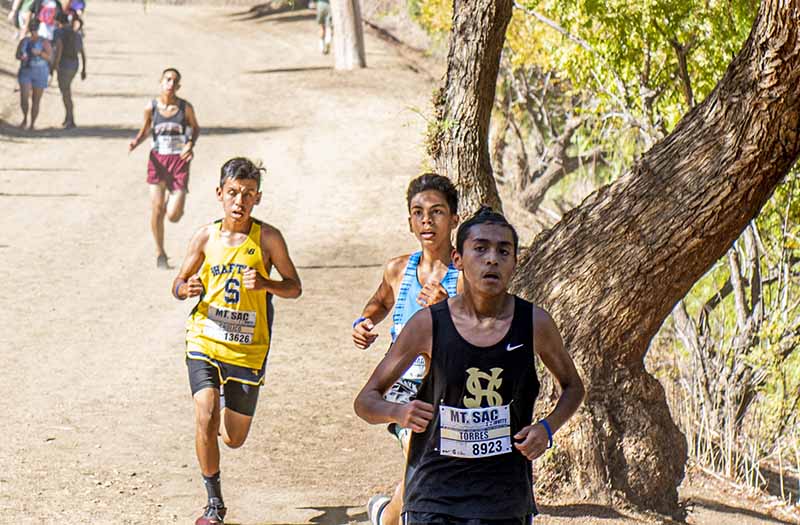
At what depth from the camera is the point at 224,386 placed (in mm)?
6574

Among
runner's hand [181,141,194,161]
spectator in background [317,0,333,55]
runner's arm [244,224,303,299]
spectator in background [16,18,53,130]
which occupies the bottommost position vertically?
runner's arm [244,224,303,299]

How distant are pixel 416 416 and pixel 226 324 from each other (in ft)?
8.25

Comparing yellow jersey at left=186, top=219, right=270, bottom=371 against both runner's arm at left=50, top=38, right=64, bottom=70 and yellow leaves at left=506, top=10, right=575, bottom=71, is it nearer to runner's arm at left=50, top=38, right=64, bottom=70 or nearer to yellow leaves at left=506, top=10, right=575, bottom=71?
yellow leaves at left=506, top=10, right=575, bottom=71

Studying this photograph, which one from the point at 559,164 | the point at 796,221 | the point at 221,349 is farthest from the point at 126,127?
the point at 221,349

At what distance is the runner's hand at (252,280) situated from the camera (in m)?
6.33

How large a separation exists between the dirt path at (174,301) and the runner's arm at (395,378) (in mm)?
2726

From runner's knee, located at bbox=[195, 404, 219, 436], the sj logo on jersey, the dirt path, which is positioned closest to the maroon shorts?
the dirt path

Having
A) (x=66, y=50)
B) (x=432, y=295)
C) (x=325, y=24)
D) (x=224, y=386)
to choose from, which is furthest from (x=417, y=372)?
(x=325, y=24)

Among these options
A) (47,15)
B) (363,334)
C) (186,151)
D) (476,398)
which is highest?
(47,15)

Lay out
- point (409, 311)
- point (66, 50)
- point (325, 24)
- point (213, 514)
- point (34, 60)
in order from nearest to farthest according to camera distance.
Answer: point (409, 311) → point (213, 514) → point (34, 60) → point (66, 50) → point (325, 24)

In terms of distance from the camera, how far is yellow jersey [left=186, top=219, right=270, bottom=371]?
6438 mm

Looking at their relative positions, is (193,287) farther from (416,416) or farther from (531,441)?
(531,441)

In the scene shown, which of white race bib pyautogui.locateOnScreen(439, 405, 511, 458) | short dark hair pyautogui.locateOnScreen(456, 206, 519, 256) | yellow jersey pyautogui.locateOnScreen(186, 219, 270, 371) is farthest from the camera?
yellow jersey pyautogui.locateOnScreen(186, 219, 270, 371)

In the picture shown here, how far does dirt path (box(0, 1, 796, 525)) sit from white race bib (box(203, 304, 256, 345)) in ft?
3.50
